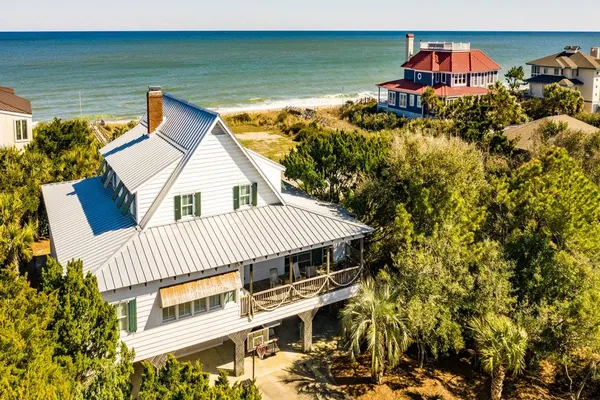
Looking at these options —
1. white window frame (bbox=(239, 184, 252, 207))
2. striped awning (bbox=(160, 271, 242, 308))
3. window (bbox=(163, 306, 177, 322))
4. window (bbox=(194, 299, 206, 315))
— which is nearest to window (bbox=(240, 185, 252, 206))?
white window frame (bbox=(239, 184, 252, 207))

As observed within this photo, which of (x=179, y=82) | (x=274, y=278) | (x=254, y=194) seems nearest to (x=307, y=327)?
(x=274, y=278)

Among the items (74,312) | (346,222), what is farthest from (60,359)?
(346,222)

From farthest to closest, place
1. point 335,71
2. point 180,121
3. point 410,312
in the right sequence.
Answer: point 335,71 → point 180,121 → point 410,312

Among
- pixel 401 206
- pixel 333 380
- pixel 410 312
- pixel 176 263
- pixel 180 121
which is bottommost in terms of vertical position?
pixel 333 380

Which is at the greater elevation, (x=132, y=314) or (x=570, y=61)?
(x=570, y=61)

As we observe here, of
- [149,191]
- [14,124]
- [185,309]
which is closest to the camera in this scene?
[185,309]

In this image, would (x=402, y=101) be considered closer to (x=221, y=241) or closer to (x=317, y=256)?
(x=317, y=256)

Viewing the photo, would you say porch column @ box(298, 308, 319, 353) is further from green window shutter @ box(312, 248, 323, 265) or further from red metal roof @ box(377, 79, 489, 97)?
red metal roof @ box(377, 79, 489, 97)

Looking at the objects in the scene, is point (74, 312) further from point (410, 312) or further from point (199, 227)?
point (410, 312)
